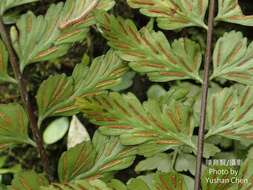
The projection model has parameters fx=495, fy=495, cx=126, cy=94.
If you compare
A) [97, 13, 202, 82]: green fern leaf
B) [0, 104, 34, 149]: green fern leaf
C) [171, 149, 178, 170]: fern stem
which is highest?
[97, 13, 202, 82]: green fern leaf

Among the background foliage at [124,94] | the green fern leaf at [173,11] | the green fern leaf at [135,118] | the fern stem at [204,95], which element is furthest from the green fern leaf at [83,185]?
the green fern leaf at [173,11]

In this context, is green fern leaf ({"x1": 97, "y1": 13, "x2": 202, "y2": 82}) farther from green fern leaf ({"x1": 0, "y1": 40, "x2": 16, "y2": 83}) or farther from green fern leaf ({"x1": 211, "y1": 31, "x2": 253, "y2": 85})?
green fern leaf ({"x1": 0, "y1": 40, "x2": 16, "y2": 83})

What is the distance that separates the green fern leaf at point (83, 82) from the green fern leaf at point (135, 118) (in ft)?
0.19

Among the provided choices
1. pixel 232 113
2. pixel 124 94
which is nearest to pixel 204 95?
pixel 232 113

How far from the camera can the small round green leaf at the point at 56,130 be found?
1.45 metres

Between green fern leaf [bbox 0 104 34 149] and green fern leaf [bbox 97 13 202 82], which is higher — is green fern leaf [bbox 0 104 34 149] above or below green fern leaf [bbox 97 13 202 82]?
below

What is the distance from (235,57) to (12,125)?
52 cm

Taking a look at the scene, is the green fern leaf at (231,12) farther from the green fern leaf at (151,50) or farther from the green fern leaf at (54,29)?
the green fern leaf at (54,29)

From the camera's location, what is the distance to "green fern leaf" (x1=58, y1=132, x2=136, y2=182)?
112cm

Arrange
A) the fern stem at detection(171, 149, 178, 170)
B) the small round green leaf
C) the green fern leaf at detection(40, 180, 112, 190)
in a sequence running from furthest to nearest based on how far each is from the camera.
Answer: the small round green leaf < the fern stem at detection(171, 149, 178, 170) < the green fern leaf at detection(40, 180, 112, 190)

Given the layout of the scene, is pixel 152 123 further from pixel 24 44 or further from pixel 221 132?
pixel 24 44

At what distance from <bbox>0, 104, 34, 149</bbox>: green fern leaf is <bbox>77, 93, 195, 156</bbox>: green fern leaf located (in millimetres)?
147

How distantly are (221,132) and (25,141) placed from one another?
1.49 ft

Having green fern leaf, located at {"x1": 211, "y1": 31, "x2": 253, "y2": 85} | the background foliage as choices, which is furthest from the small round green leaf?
green fern leaf, located at {"x1": 211, "y1": 31, "x2": 253, "y2": 85}
